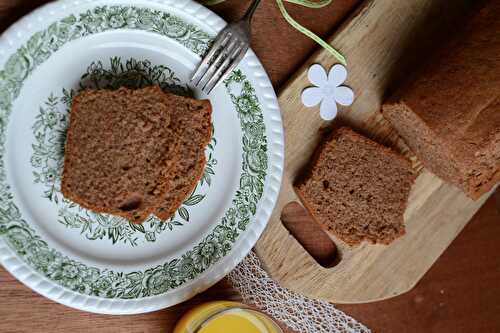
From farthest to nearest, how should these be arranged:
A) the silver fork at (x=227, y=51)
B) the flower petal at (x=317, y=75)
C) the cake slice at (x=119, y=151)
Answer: the flower petal at (x=317, y=75) → the silver fork at (x=227, y=51) → the cake slice at (x=119, y=151)

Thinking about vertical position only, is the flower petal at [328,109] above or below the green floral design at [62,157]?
above

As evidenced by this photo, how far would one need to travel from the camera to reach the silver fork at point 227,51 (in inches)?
81.7

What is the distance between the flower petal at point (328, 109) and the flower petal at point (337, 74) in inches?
3.0

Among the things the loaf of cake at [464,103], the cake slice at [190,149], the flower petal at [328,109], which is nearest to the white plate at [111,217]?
the cake slice at [190,149]

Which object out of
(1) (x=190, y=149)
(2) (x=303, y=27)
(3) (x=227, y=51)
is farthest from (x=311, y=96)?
(1) (x=190, y=149)

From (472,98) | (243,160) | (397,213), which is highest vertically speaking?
(472,98)

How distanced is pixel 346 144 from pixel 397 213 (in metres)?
0.37

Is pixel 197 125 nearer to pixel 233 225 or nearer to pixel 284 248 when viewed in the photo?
pixel 233 225

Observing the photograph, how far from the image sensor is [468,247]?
251 centimetres

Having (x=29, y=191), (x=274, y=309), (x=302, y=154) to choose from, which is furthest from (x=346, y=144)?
(x=29, y=191)

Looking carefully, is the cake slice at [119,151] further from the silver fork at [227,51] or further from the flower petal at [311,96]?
the flower petal at [311,96]

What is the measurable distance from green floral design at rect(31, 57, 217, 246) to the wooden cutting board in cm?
39

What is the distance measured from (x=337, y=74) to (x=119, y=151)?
964 mm

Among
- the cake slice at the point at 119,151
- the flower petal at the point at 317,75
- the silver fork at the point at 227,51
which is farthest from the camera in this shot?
the flower petal at the point at 317,75
